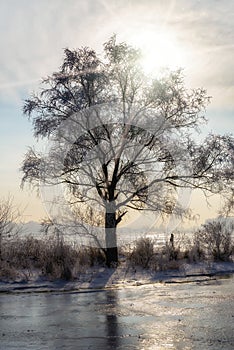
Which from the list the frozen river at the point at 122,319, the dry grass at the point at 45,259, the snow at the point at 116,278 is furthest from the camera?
the dry grass at the point at 45,259

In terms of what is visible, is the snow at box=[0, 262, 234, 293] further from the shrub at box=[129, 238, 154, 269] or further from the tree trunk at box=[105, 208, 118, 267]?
the tree trunk at box=[105, 208, 118, 267]

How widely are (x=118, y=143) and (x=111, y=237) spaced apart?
4.49 m

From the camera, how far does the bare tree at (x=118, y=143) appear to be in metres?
23.5

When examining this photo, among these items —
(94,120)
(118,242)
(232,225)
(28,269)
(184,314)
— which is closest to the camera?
(184,314)

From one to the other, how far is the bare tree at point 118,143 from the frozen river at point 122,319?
27.4 ft

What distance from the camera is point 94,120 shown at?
23.4 metres

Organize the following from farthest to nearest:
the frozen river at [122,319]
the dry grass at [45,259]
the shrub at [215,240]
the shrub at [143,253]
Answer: the shrub at [215,240] → the shrub at [143,253] → the dry grass at [45,259] → the frozen river at [122,319]

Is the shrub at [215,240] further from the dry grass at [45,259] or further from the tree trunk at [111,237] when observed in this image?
the dry grass at [45,259]

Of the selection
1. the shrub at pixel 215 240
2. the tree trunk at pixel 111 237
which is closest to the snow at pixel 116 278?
the tree trunk at pixel 111 237

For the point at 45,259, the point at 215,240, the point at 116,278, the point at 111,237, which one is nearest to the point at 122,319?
the point at 116,278

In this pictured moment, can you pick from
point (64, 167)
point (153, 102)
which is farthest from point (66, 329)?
point (153, 102)

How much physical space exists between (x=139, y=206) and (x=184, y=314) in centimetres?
1342

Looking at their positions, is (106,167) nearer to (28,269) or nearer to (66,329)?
(28,269)

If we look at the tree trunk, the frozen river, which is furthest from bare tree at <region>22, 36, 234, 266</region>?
the frozen river
